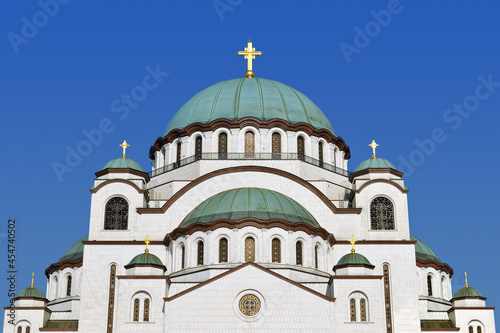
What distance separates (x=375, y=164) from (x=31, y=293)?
18.8m

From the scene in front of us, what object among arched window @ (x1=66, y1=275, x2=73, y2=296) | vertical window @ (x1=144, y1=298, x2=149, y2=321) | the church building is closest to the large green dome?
the church building

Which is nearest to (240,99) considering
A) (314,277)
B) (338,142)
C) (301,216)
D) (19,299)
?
(338,142)

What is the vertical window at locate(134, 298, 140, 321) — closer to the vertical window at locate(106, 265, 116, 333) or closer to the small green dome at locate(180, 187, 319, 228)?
the vertical window at locate(106, 265, 116, 333)

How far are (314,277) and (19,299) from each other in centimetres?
1466

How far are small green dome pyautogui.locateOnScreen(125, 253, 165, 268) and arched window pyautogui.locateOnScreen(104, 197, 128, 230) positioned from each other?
4261 millimetres

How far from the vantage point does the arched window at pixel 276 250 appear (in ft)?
135

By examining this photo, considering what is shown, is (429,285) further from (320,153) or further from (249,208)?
(249,208)

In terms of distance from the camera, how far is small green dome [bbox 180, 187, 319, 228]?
4178 centimetres

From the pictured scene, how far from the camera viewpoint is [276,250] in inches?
1626

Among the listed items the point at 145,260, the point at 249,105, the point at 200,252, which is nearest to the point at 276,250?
the point at 200,252

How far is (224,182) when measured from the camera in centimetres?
4575

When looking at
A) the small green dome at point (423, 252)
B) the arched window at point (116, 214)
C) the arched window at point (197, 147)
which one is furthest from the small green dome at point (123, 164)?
the small green dome at point (423, 252)

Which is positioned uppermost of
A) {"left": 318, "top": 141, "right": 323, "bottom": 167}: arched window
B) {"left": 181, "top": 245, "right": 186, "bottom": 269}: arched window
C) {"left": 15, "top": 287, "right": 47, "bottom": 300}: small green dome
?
{"left": 318, "top": 141, "right": 323, "bottom": 167}: arched window

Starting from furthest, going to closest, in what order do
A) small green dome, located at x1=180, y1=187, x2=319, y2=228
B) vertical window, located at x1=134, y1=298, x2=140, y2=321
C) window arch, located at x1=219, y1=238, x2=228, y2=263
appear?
small green dome, located at x1=180, y1=187, x2=319, y2=228, window arch, located at x1=219, y1=238, x2=228, y2=263, vertical window, located at x1=134, y1=298, x2=140, y2=321
